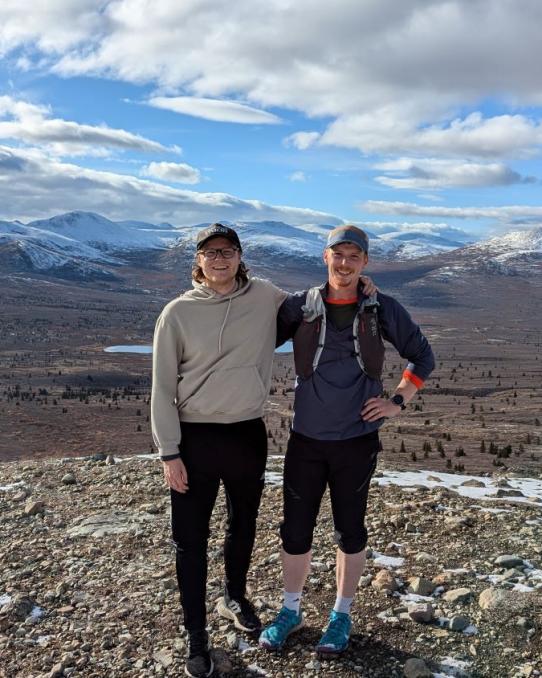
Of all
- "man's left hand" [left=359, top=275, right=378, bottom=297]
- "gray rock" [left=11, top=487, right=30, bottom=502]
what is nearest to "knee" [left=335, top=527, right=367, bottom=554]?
"man's left hand" [left=359, top=275, right=378, bottom=297]

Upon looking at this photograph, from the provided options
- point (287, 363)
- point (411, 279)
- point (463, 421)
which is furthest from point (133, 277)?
point (463, 421)

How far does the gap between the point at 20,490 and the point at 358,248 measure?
6218mm

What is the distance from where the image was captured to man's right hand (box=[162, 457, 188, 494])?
3457mm

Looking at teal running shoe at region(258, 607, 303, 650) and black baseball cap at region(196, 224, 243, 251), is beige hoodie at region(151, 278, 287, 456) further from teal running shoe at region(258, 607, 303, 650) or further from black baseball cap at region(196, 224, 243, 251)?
teal running shoe at region(258, 607, 303, 650)

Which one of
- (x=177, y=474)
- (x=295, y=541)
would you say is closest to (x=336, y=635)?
(x=295, y=541)

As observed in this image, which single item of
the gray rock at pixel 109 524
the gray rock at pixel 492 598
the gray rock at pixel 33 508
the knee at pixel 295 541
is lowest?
the gray rock at pixel 33 508

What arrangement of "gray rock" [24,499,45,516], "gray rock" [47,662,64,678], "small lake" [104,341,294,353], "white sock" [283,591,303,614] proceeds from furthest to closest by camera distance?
1. "small lake" [104,341,294,353]
2. "gray rock" [24,499,45,516]
3. "white sock" [283,591,303,614]
4. "gray rock" [47,662,64,678]

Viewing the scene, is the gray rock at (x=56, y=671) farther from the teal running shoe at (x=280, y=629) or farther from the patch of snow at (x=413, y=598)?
the patch of snow at (x=413, y=598)

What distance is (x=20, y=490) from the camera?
7.86 meters

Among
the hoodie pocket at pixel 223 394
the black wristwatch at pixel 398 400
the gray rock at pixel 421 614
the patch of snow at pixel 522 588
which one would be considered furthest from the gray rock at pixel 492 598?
the hoodie pocket at pixel 223 394

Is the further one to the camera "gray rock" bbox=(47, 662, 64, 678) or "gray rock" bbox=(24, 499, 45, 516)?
"gray rock" bbox=(24, 499, 45, 516)

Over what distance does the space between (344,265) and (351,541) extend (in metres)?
1.62

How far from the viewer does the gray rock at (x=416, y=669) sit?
135 inches

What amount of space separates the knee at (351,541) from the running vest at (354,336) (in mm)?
957
